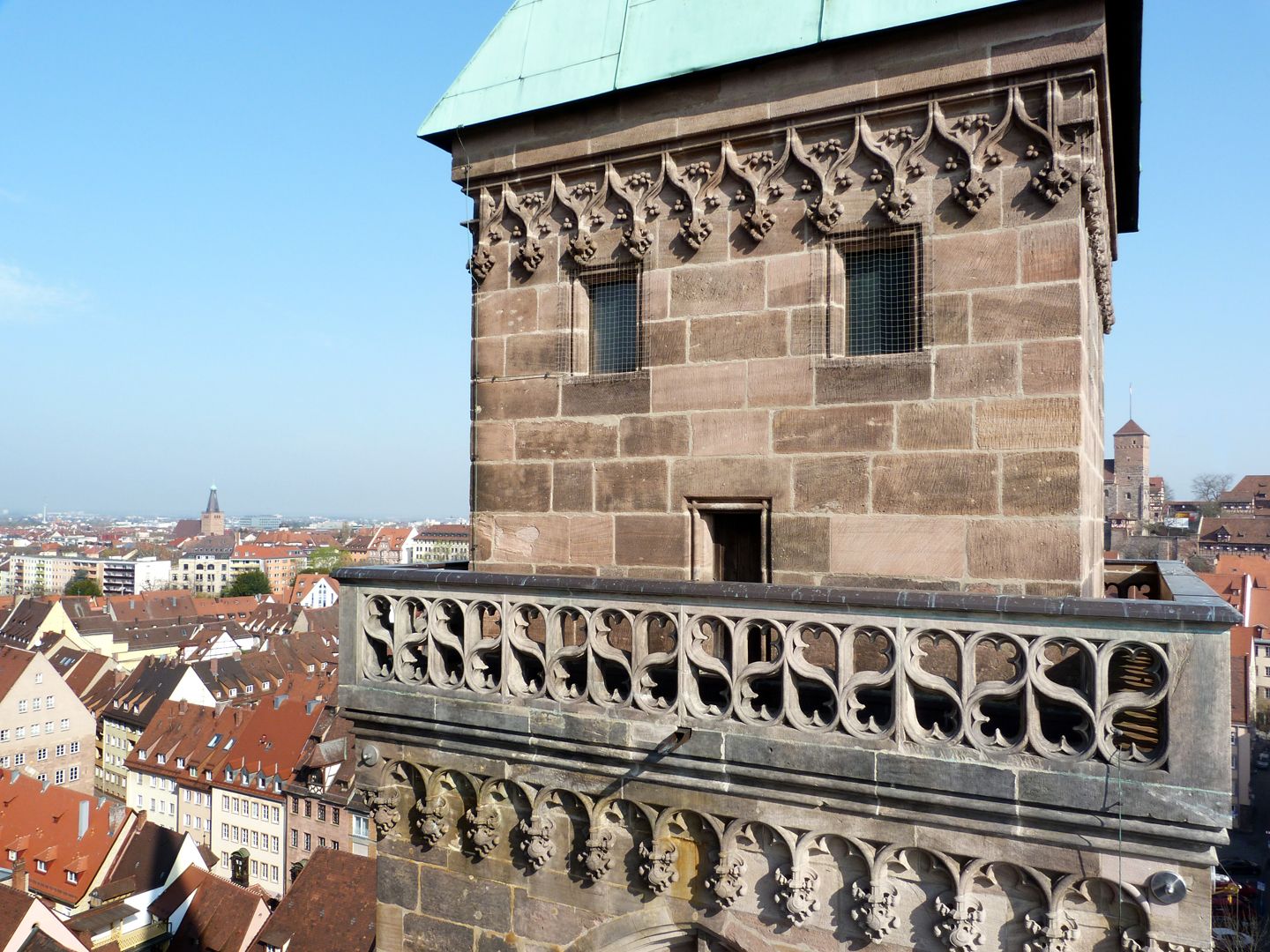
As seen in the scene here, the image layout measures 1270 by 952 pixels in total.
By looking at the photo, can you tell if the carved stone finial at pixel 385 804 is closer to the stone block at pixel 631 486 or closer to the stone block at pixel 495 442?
the stone block at pixel 631 486

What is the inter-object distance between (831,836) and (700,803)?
63 cm

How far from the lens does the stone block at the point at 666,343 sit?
5941 mm

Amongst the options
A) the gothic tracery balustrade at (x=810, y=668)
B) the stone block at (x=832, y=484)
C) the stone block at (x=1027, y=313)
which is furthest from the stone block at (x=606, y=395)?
the stone block at (x=1027, y=313)

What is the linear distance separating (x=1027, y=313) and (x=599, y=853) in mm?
3583

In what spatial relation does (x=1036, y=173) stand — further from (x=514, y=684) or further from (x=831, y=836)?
(x=514, y=684)

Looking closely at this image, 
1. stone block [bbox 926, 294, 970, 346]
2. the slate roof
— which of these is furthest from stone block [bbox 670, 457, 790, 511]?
the slate roof

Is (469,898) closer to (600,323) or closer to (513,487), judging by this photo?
(513,487)

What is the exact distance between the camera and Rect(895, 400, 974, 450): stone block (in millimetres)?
5121

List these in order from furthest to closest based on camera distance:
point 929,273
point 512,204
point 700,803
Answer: point 512,204
point 929,273
point 700,803

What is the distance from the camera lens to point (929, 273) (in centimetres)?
523

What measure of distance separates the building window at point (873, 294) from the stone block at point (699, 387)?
0.59 metres

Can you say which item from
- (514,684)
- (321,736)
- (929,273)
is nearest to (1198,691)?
(929,273)

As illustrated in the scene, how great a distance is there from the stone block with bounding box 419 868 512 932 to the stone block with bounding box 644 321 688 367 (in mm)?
3242

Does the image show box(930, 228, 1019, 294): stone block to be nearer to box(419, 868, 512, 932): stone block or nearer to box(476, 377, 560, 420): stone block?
box(476, 377, 560, 420): stone block
